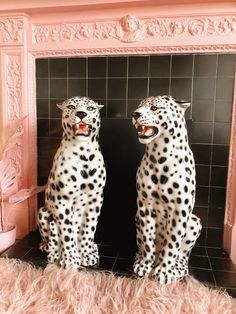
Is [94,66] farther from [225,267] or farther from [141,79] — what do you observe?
[225,267]

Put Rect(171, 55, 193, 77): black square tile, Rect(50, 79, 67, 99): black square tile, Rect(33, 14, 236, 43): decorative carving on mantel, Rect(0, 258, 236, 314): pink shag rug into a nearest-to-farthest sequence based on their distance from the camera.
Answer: Rect(0, 258, 236, 314): pink shag rug → Rect(33, 14, 236, 43): decorative carving on mantel → Rect(171, 55, 193, 77): black square tile → Rect(50, 79, 67, 99): black square tile

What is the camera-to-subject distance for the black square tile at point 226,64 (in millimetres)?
2014

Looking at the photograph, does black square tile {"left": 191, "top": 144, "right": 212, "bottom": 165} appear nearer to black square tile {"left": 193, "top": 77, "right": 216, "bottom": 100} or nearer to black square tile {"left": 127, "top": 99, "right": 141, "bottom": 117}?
black square tile {"left": 193, "top": 77, "right": 216, "bottom": 100}

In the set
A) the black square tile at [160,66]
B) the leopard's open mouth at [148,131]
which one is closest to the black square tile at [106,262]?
the leopard's open mouth at [148,131]

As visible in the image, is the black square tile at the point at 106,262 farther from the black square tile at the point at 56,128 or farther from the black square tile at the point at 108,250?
the black square tile at the point at 56,128

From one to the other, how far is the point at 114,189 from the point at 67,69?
103 centimetres

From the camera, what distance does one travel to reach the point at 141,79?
7.09 feet

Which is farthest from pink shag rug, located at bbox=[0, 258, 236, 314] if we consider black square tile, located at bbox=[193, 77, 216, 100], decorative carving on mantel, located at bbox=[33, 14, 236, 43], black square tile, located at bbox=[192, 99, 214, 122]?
decorative carving on mantel, located at bbox=[33, 14, 236, 43]

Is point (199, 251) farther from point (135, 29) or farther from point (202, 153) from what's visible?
point (135, 29)

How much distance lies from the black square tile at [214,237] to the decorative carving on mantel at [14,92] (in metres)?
1.63

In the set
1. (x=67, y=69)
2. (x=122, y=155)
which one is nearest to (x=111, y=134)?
(x=122, y=155)

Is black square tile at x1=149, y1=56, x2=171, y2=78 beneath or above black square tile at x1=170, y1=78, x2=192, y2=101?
above

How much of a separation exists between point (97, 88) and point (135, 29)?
0.51m

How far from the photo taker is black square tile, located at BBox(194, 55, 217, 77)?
6.70ft
